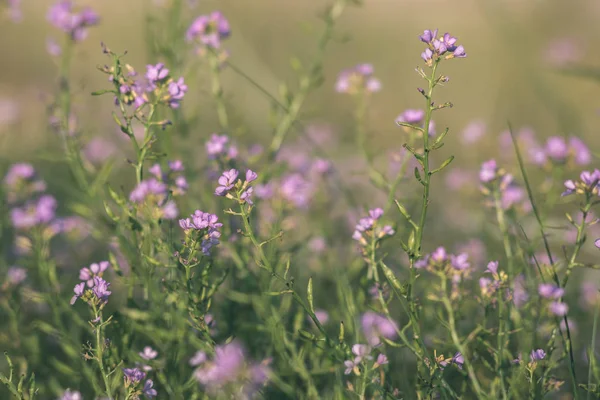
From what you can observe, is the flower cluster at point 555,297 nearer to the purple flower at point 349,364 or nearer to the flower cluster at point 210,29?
the purple flower at point 349,364

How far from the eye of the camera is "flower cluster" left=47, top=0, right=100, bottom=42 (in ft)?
8.82

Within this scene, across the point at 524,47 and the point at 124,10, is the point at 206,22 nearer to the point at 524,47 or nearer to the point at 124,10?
the point at 524,47

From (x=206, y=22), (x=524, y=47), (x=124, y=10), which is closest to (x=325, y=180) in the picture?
(x=206, y=22)

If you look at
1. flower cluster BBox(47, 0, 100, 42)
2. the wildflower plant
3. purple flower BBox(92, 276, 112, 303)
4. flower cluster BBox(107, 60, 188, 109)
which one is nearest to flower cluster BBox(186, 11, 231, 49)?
the wildflower plant

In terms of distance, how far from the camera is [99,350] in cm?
186

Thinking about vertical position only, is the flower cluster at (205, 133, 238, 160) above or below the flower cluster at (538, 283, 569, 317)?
below

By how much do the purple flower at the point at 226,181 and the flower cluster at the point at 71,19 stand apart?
1263 mm

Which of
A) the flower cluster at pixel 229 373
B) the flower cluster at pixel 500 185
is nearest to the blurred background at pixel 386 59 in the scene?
the flower cluster at pixel 500 185

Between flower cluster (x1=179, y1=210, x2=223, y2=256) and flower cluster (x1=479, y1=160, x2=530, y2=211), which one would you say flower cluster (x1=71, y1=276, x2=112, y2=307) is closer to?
flower cluster (x1=179, y1=210, x2=223, y2=256)

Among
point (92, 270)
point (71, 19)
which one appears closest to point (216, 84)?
point (71, 19)

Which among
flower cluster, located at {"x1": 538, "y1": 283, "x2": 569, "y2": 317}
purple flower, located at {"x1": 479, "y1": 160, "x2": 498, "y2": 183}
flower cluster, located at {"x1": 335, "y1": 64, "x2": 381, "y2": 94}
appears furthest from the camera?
flower cluster, located at {"x1": 335, "y1": 64, "x2": 381, "y2": 94}

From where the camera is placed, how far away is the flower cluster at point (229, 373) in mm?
1652

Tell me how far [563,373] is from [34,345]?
7.23 ft

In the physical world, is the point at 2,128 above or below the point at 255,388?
below
